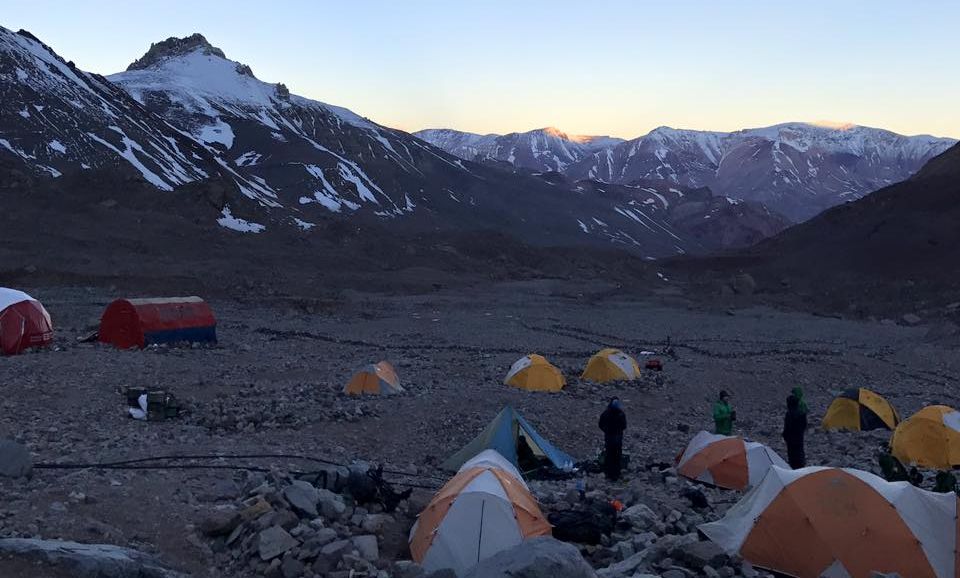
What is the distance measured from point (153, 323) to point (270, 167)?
2886 inches

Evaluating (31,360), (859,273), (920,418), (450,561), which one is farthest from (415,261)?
(450,561)

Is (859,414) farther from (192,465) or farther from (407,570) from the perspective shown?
(192,465)

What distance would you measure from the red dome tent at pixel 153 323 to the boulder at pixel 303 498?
Answer: 48.7 ft

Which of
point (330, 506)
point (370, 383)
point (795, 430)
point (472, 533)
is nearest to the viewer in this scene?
point (472, 533)

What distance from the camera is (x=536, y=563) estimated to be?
19.9 feet

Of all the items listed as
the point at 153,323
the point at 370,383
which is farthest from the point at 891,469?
the point at 153,323

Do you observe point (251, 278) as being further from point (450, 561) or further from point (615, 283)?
point (450, 561)

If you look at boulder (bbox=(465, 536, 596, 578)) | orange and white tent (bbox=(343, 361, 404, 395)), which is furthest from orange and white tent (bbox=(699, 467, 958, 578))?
orange and white tent (bbox=(343, 361, 404, 395))

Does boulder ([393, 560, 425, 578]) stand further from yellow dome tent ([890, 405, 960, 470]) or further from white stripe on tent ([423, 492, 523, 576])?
yellow dome tent ([890, 405, 960, 470])

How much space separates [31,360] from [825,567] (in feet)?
55.7

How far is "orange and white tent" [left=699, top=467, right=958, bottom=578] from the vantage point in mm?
7922

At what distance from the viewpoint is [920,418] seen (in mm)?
14180

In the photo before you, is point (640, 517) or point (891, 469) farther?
point (891, 469)

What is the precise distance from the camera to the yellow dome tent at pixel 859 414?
16.9 m
